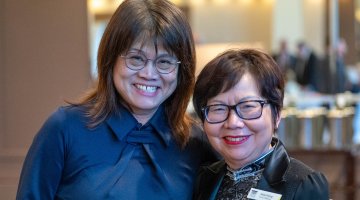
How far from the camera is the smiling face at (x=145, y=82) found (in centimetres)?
149

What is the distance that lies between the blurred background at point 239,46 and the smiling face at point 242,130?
0.22 m

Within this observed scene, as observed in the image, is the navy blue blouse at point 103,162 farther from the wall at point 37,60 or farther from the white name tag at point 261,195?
the wall at point 37,60

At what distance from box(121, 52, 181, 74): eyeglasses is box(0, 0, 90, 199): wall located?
99cm

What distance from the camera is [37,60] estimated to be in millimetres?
2453

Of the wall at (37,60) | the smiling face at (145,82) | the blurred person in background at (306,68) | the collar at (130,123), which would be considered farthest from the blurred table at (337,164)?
the smiling face at (145,82)

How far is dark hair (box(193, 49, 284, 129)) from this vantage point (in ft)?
4.72

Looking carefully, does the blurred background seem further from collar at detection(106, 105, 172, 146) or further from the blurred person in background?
collar at detection(106, 105, 172, 146)

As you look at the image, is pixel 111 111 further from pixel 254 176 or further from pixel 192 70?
pixel 254 176

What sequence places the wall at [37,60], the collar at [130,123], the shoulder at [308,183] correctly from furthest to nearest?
the wall at [37,60], the collar at [130,123], the shoulder at [308,183]

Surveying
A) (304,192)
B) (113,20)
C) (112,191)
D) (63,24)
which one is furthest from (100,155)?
(63,24)

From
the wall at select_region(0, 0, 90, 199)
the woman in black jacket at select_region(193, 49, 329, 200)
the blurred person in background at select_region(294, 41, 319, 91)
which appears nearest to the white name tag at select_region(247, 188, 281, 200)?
the woman in black jacket at select_region(193, 49, 329, 200)

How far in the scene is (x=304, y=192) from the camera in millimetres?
1338

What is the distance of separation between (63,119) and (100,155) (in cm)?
14

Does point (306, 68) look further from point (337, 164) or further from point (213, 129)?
point (213, 129)
